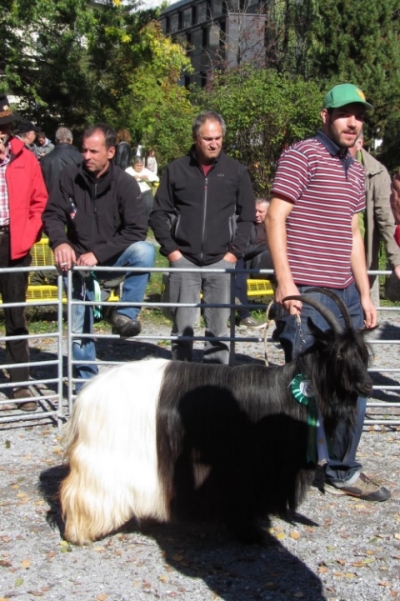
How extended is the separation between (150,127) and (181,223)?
69.1 feet

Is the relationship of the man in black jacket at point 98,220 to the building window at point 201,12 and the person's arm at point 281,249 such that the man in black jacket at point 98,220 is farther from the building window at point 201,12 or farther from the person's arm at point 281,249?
the building window at point 201,12

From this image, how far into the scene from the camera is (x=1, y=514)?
4.85 meters

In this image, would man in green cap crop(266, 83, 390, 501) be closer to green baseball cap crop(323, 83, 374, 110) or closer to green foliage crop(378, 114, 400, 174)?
green baseball cap crop(323, 83, 374, 110)

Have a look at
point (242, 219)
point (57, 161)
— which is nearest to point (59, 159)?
point (57, 161)

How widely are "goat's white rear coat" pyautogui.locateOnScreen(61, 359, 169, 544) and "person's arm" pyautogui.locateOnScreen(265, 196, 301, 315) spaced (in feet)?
2.80

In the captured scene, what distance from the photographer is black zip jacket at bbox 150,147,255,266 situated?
645 centimetres

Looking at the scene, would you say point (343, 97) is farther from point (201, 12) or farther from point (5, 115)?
point (201, 12)

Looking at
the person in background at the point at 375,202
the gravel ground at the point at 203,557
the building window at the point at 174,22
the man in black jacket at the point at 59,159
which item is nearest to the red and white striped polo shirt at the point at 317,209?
the gravel ground at the point at 203,557

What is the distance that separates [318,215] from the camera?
4.58m

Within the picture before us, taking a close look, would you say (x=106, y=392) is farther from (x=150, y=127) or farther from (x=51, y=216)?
(x=150, y=127)

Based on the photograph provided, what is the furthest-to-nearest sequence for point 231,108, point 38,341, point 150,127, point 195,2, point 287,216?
point 195,2, point 150,127, point 231,108, point 38,341, point 287,216

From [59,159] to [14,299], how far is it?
4728mm

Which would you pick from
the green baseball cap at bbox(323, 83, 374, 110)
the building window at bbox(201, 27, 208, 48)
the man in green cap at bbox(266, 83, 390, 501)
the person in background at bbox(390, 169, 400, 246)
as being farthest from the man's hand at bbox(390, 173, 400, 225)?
the building window at bbox(201, 27, 208, 48)

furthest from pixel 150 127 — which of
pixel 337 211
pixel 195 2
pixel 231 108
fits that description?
pixel 195 2
